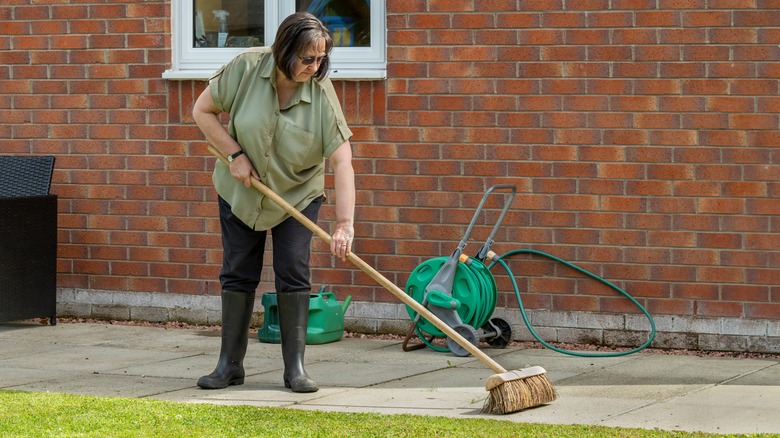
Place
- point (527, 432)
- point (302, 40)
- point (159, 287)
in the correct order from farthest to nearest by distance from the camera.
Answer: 1. point (159, 287)
2. point (302, 40)
3. point (527, 432)

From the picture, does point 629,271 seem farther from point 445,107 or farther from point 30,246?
point 30,246

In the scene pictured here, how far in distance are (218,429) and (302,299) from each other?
48.7 inches

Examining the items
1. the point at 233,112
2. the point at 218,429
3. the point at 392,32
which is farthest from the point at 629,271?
the point at 218,429

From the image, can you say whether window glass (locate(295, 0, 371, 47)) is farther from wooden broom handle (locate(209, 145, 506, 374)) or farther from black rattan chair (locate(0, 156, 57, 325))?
wooden broom handle (locate(209, 145, 506, 374))

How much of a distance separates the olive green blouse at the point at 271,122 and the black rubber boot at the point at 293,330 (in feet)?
1.46

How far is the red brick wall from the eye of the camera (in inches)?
282

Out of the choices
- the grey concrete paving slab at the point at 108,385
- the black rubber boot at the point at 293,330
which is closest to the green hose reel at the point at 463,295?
the black rubber boot at the point at 293,330

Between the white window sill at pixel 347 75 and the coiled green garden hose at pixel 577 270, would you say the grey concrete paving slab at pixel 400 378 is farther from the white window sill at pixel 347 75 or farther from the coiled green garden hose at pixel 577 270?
the white window sill at pixel 347 75

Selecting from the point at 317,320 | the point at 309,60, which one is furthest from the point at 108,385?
the point at 309,60

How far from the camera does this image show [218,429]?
4852mm

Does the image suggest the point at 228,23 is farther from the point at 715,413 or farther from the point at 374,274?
the point at 715,413

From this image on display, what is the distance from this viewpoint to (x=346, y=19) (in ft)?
26.6

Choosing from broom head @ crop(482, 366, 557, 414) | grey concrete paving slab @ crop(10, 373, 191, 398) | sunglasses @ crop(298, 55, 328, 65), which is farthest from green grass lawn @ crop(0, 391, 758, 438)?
sunglasses @ crop(298, 55, 328, 65)

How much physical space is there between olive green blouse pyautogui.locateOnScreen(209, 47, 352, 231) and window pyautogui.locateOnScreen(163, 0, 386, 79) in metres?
2.21
